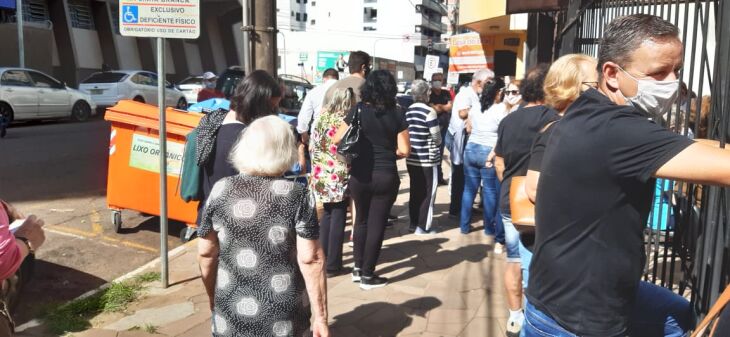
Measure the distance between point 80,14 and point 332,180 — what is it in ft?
93.3

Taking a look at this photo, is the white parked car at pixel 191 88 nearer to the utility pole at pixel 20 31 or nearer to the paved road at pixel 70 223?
the utility pole at pixel 20 31

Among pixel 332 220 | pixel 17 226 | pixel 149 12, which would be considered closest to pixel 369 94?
pixel 332 220

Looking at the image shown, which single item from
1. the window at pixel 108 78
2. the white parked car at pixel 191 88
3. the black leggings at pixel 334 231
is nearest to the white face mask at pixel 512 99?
the black leggings at pixel 334 231

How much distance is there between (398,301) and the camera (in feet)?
15.5

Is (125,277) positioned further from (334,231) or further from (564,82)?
(564,82)

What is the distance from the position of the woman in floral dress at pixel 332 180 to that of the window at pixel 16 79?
13.3 metres

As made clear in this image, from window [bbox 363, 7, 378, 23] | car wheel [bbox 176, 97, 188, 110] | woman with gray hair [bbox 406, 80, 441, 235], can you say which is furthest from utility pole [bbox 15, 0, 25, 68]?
window [bbox 363, 7, 378, 23]

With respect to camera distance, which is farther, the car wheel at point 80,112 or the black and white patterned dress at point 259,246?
the car wheel at point 80,112

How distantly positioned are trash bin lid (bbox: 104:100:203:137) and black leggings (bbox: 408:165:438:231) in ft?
7.82

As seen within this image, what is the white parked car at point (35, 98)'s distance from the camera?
15.2m

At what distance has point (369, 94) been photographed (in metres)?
4.97

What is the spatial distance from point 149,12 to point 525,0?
331cm

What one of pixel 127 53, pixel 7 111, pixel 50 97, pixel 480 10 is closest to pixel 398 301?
pixel 480 10

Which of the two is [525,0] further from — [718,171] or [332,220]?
[718,171]
